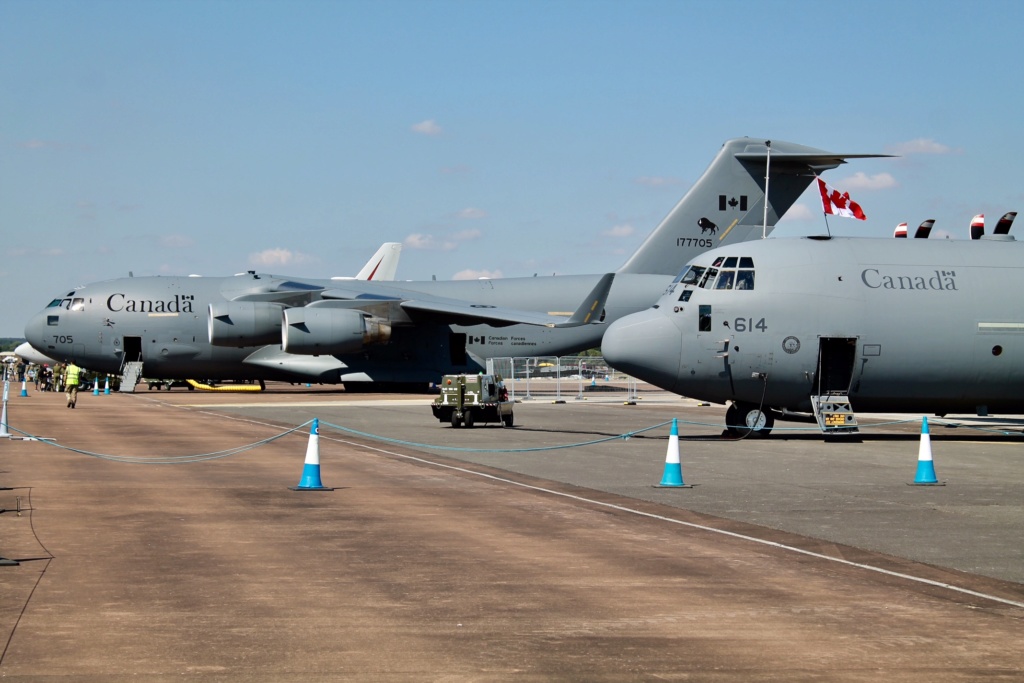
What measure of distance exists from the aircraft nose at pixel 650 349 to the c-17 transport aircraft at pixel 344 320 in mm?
17709

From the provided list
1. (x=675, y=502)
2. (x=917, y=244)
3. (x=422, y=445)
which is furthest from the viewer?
(x=917, y=244)

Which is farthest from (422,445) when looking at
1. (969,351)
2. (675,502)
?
(969,351)

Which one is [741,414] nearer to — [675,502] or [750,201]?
[675,502]

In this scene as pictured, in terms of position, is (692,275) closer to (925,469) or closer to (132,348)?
(925,469)

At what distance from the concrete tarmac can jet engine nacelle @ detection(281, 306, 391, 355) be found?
2288 cm

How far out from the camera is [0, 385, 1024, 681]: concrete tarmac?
6.93 metres

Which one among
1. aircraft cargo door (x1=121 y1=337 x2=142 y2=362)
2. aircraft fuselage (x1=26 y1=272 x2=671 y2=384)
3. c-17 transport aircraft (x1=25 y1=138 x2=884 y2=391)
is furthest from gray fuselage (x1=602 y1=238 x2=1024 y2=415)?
aircraft cargo door (x1=121 y1=337 x2=142 y2=362)

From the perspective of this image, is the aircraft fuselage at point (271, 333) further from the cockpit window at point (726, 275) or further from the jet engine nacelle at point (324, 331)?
the cockpit window at point (726, 275)

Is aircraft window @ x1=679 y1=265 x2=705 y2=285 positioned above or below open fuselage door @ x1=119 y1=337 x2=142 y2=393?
above

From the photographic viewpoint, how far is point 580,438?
2583 centimetres

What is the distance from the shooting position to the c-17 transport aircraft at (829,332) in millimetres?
24031

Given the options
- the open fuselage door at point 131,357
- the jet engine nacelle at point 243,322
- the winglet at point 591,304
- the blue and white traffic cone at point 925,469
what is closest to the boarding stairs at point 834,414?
the blue and white traffic cone at point 925,469

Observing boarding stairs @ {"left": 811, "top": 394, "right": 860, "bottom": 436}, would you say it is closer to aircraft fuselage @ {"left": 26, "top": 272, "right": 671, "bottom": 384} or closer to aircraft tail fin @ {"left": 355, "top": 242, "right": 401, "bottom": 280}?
aircraft fuselage @ {"left": 26, "top": 272, "right": 671, "bottom": 384}

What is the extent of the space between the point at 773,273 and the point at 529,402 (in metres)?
22.3
